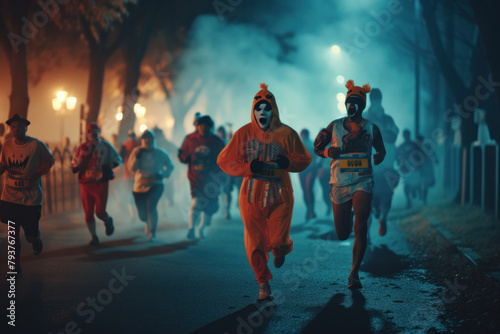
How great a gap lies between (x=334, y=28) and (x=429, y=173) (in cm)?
1527

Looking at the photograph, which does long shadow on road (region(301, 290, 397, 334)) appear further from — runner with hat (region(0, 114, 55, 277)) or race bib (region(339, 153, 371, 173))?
runner with hat (region(0, 114, 55, 277))

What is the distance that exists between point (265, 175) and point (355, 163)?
108cm

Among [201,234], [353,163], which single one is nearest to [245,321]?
[353,163]

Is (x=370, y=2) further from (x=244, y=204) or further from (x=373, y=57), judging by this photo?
(x=373, y=57)

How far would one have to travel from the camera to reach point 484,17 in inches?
394

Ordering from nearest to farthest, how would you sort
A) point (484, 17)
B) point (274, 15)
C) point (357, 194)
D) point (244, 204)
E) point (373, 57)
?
point (244, 204) < point (357, 194) < point (484, 17) < point (274, 15) < point (373, 57)

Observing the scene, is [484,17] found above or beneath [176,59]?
beneath

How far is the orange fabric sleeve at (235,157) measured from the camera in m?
6.55

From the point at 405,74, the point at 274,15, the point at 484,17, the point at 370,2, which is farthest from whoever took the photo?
the point at 405,74

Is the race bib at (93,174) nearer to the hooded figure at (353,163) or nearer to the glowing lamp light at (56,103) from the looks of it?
the hooded figure at (353,163)

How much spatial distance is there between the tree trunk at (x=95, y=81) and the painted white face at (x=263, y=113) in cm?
1053

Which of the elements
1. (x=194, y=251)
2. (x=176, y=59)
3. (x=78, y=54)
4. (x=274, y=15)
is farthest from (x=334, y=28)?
(x=194, y=251)

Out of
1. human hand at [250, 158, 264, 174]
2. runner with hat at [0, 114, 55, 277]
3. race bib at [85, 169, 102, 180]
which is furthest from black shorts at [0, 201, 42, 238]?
human hand at [250, 158, 264, 174]

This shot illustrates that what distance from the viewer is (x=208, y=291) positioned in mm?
6469
